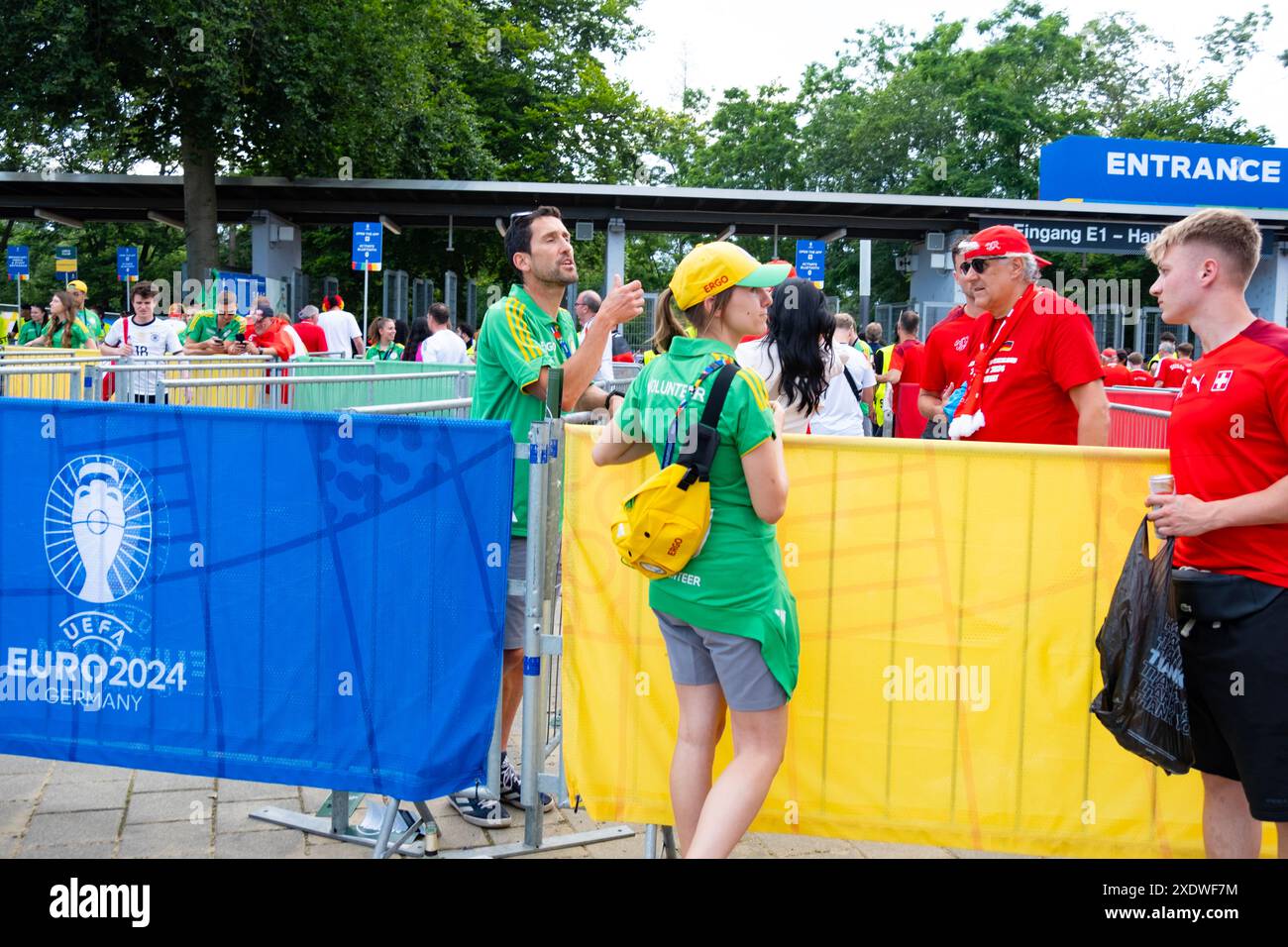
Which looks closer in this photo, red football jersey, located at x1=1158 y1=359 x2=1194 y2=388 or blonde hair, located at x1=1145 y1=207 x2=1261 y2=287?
blonde hair, located at x1=1145 y1=207 x2=1261 y2=287

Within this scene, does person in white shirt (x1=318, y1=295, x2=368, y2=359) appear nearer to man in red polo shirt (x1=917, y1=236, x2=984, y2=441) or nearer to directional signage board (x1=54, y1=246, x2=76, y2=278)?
directional signage board (x1=54, y1=246, x2=76, y2=278)

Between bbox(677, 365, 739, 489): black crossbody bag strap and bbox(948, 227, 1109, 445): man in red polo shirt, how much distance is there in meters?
1.62

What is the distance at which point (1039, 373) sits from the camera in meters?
4.43

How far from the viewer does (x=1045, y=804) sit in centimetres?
388

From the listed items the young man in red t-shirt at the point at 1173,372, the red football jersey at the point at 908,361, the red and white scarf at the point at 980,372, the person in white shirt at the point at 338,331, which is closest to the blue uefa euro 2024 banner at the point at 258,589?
the red and white scarf at the point at 980,372

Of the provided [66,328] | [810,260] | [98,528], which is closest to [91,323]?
[66,328]

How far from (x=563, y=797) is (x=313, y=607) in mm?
1068

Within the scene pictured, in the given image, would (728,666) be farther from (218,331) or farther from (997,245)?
(218,331)

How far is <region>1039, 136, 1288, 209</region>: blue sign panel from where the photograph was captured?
33.0 meters

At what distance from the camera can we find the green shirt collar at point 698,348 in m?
3.41

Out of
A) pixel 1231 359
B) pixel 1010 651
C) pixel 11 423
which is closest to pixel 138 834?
pixel 11 423

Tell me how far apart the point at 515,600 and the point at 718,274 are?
1.54 m

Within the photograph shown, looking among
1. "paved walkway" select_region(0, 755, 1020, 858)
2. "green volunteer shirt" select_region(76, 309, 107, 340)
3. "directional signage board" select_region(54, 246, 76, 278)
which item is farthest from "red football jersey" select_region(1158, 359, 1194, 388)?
A: "directional signage board" select_region(54, 246, 76, 278)

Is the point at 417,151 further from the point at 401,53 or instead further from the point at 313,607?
the point at 313,607
